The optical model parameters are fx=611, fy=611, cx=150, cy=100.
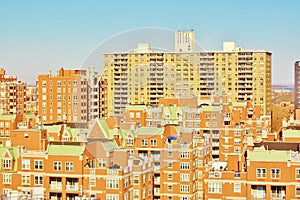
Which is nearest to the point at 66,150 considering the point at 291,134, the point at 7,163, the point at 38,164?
the point at 38,164

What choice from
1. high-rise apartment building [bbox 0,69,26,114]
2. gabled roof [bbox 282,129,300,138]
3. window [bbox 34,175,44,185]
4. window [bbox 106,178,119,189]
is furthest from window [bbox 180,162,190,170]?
high-rise apartment building [bbox 0,69,26,114]

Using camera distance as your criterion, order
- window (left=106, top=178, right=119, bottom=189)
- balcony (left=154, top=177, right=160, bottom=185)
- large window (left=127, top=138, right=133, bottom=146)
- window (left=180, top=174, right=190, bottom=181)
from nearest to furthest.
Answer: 1. window (left=106, top=178, right=119, bottom=189)
2. window (left=180, top=174, right=190, bottom=181)
3. balcony (left=154, top=177, right=160, bottom=185)
4. large window (left=127, top=138, right=133, bottom=146)

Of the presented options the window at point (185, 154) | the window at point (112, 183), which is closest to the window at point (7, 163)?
the window at point (112, 183)

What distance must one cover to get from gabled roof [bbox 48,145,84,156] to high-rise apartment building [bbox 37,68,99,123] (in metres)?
14.6

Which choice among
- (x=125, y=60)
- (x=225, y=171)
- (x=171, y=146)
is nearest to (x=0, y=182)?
(x=171, y=146)

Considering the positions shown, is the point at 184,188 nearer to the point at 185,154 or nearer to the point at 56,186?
the point at 185,154

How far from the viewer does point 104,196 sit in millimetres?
13344

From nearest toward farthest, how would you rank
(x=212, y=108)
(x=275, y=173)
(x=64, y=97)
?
1. (x=275, y=173)
2. (x=212, y=108)
3. (x=64, y=97)

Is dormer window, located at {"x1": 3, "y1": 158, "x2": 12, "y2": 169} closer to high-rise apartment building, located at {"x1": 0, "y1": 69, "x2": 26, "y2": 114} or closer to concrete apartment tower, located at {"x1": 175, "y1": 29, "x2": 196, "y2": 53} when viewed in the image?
concrete apartment tower, located at {"x1": 175, "y1": 29, "x2": 196, "y2": 53}

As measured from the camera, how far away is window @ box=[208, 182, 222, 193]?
13445mm

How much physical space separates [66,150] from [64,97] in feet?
55.2

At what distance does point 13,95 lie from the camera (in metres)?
38.0

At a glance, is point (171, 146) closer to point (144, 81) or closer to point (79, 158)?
point (79, 158)

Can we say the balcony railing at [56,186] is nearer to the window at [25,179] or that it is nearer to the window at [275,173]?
the window at [25,179]
